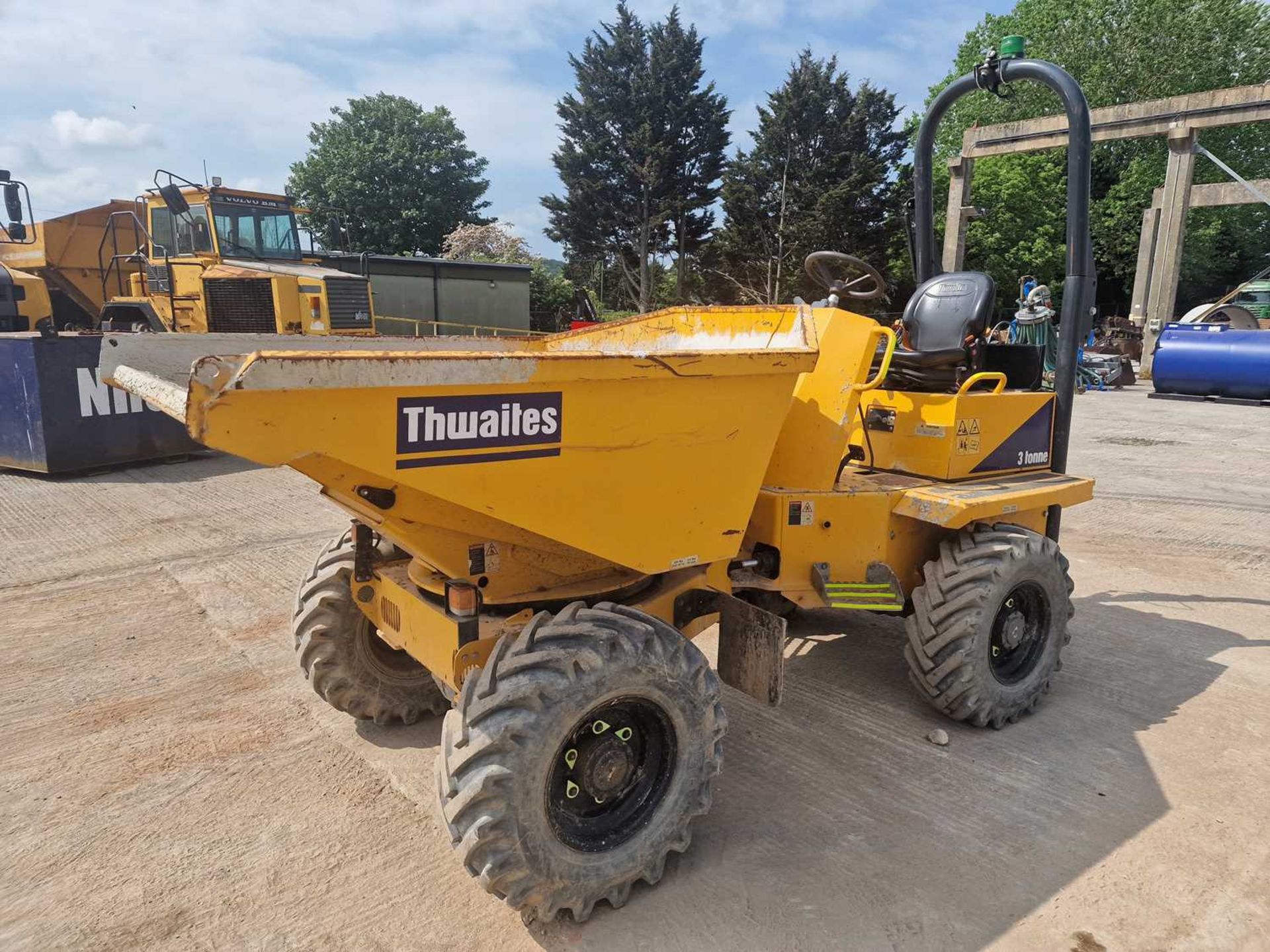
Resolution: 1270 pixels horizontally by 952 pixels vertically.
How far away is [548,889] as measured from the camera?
7.89 ft

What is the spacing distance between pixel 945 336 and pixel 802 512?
4.44ft

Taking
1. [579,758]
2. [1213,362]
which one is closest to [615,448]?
[579,758]

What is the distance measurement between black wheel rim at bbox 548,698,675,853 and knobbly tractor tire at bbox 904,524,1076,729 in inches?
57.6

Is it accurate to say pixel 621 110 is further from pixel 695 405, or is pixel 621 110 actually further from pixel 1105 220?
pixel 695 405

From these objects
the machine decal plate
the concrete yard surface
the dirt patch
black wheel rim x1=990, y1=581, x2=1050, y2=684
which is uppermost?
the machine decal plate

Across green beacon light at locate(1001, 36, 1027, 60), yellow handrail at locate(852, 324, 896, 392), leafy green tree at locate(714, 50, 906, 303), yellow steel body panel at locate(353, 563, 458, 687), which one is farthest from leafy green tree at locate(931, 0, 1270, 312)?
yellow steel body panel at locate(353, 563, 458, 687)

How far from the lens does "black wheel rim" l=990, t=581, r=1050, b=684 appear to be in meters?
3.82

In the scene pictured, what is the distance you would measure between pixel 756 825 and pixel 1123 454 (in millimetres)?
9381

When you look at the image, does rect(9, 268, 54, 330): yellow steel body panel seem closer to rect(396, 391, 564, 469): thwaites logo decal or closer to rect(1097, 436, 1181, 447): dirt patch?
rect(396, 391, 564, 469): thwaites logo decal

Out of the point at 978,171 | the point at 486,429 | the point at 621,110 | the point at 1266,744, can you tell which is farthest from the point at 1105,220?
the point at 486,429

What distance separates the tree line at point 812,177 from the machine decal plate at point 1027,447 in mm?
21977

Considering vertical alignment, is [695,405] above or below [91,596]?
above

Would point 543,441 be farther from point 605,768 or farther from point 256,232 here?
point 256,232

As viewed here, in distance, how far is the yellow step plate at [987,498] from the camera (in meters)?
3.51
